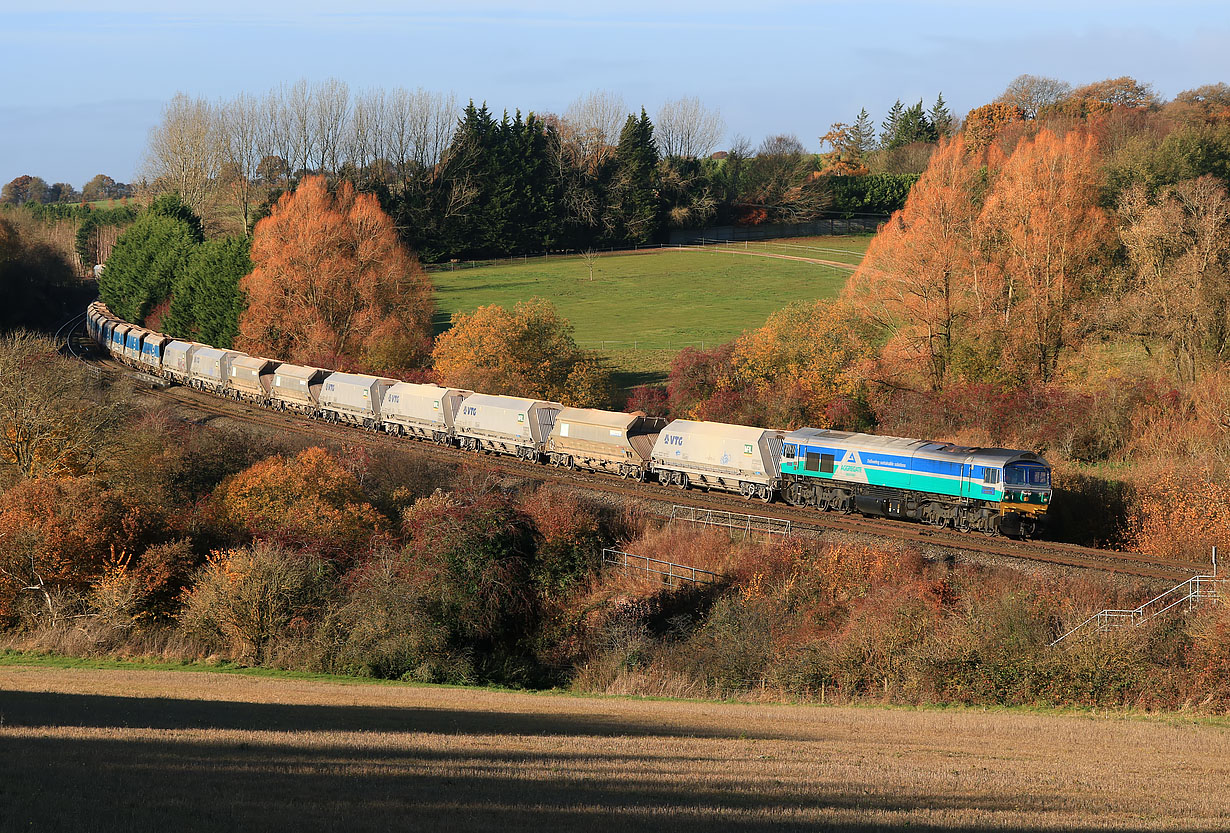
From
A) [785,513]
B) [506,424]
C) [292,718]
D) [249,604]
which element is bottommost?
[249,604]

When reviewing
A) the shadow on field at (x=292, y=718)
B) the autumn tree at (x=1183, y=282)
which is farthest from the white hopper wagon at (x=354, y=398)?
the autumn tree at (x=1183, y=282)

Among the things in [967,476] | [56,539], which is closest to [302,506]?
[56,539]

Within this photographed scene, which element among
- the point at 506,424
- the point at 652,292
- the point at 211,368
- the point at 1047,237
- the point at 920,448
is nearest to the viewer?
the point at 920,448

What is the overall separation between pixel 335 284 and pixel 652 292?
38.8 meters

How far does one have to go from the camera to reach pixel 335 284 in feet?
261

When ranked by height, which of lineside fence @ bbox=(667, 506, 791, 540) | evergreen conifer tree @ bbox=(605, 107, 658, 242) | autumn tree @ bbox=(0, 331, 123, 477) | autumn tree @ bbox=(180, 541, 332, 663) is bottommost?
autumn tree @ bbox=(180, 541, 332, 663)

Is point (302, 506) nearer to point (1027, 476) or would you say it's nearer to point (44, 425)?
point (44, 425)

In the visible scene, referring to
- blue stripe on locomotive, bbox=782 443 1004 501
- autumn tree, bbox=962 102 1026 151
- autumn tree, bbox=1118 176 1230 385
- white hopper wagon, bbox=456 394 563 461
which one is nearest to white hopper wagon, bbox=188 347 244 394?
white hopper wagon, bbox=456 394 563 461

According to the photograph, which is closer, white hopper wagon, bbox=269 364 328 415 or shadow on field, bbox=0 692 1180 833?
shadow on field, bbox=0 692 1180 833

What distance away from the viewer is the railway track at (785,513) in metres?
33.9

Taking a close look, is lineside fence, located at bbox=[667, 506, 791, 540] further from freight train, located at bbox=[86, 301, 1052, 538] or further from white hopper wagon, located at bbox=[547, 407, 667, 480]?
white hopper wagon, located at bbox=[547, 407, 667, 480]

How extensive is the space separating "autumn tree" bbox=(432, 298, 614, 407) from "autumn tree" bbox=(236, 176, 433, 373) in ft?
36.0

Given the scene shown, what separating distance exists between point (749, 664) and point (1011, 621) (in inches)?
325

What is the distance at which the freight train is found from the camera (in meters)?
37.4
